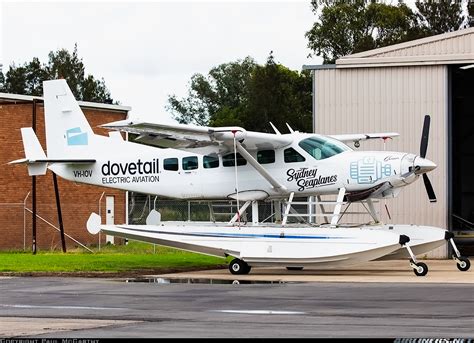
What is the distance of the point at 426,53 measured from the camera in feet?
112

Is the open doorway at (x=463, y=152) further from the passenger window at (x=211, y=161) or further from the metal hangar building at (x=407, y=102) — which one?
the passenger window at (x=211, y=161)

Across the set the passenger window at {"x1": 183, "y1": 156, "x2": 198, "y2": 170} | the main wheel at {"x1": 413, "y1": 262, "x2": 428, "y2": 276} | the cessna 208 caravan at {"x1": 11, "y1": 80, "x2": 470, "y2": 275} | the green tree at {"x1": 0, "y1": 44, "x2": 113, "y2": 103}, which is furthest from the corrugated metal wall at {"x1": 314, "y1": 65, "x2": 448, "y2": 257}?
the green tree at {"x1": 0, "y1": 44, "x2": 113, "y2": 103}

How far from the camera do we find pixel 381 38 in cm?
8338

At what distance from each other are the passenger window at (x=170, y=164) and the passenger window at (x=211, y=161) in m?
0.84

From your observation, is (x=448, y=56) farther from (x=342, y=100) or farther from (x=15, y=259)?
(x=15, y=259)

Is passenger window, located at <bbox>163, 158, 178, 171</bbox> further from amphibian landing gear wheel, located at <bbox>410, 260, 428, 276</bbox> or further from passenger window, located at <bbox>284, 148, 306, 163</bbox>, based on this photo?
amphibian landing gear wheel, located at <bbox>410, 260, 428, 276</bbox>

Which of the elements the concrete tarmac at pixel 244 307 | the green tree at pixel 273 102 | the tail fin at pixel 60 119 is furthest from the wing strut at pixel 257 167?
the green tree at pixel 273 102

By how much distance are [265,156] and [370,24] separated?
5608cm

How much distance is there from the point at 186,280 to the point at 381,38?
61108 millimetres

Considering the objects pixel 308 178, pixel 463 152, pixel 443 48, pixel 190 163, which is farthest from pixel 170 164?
pixel 463 152

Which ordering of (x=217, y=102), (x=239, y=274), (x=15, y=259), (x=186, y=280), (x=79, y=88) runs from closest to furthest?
1. (x=186, y=280)
2. (x=239, y=274)
3. (x=15, y=259)
4. (x=79, y=88)
5. (x=217, y=102)

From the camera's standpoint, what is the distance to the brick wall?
43.5 metres

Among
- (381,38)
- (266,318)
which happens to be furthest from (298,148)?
(381,38)

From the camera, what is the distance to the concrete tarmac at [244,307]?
46.1 ft
